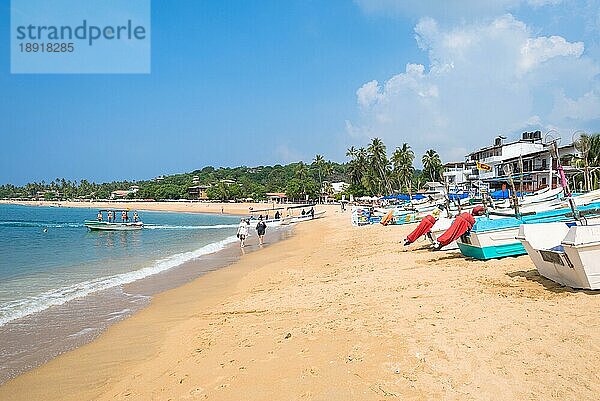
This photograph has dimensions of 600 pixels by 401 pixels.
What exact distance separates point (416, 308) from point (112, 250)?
24370 mm

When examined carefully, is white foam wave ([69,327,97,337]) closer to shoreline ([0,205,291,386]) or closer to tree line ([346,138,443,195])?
shoreline ([0,205,291,386])

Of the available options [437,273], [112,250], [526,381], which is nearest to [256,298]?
[437,273]

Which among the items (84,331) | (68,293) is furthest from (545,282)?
(68,293)

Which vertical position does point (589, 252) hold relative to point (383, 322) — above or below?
Result: above

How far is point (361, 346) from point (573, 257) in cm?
440

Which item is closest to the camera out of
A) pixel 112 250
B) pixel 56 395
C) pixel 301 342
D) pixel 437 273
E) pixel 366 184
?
pixel 56 395

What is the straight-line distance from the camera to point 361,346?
6562 mm

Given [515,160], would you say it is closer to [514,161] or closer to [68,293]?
[514,161]

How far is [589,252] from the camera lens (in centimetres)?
813

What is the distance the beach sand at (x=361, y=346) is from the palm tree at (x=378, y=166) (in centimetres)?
8407

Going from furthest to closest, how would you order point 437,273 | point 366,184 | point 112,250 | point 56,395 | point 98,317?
point 366,184 < point 112,250 < point 437,273 < point 98,317 < point 56,395

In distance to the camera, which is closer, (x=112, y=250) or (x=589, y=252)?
(x=589, y=252)

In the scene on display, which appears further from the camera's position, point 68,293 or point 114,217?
point 114,217

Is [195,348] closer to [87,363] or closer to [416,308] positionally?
[87,363]
